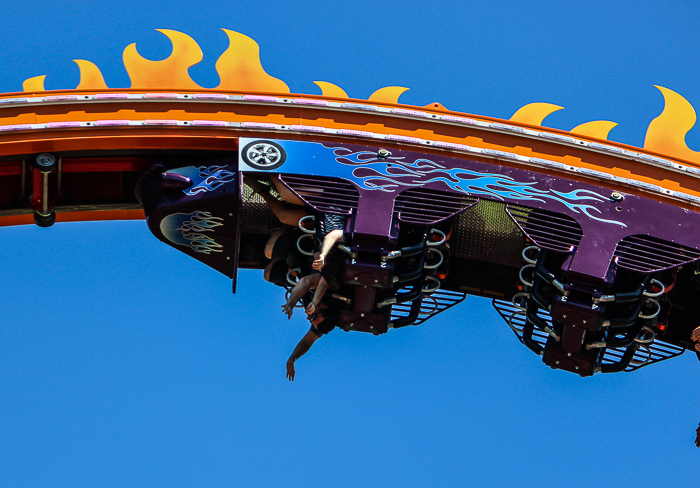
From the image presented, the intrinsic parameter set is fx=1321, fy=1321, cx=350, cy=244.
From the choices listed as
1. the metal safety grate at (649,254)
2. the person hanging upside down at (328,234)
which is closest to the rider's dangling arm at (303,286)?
the person hanging upside down at (328,234)

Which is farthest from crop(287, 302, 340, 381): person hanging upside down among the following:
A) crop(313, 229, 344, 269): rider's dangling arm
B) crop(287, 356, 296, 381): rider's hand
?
crop(313, 229, 344, 269): rider's dangling arm

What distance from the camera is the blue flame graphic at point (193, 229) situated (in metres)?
20.8

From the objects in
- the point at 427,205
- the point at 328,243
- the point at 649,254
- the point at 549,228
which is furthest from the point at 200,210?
the point at 649,254

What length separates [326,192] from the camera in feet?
65.5

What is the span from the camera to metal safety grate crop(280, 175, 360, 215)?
19719mm

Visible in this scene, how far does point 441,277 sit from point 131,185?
5.46 metres

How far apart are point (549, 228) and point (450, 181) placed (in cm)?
172

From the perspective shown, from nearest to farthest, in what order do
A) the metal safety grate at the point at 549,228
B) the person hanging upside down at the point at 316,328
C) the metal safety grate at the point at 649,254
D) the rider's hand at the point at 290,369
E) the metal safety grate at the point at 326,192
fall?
the metal safety grate at the point at 649,254
the metal safety grate at the point at 549,228
the metal safety grate at the point at 326,192
the person hanging upside down at the point at 316,328
the rider's hand at the point at 290,369

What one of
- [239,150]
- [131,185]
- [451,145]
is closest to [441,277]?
[451,145]

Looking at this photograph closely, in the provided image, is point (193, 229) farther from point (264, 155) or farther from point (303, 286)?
point (303, 286)

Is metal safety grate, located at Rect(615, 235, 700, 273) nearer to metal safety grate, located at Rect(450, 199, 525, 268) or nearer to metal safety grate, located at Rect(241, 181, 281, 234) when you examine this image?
metal safety grate, located at Rect(450, 199, 525, 268)

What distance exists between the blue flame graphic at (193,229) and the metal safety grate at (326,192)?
1508 mm

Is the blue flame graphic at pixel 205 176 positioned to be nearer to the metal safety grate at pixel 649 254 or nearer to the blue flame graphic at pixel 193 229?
the blue flame graphic at pixel 193 229

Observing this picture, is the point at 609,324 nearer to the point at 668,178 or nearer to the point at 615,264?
the point at 615,264
